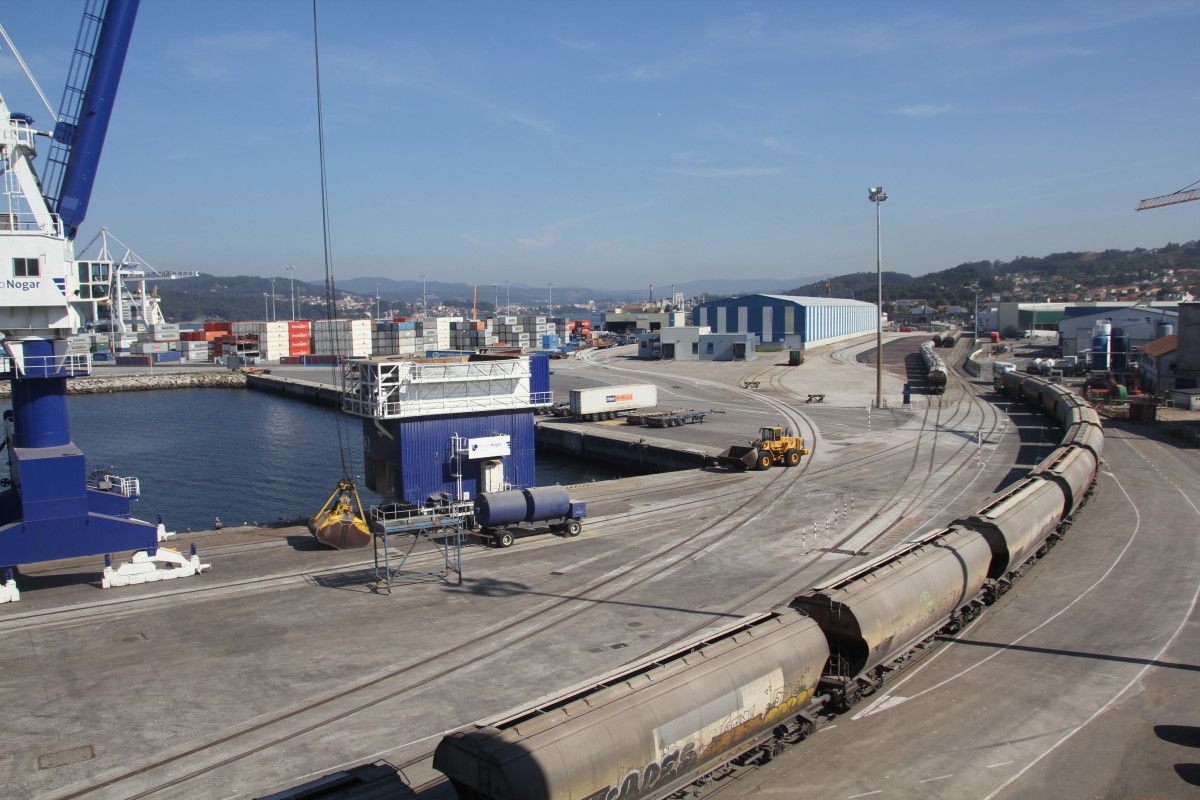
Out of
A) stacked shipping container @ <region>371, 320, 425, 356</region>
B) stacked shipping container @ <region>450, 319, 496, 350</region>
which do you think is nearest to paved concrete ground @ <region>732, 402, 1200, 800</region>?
stacked shipping container @ <region>450, 319, 496, 350</region>

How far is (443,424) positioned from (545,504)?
22.8ft

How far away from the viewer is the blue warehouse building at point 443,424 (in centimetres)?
3691

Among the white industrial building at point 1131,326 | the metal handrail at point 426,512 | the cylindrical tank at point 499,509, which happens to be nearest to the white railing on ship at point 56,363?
the metal handrail at point 426,512

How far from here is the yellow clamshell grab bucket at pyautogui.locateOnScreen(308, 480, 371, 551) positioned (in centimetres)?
3359

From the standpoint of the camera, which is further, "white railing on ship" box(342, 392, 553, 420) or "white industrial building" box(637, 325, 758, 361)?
"white industrial building" box(637, 325, 758, 361)

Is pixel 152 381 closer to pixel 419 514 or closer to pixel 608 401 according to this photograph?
pixel 608 401

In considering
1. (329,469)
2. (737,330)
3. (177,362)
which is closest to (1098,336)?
(737,330)

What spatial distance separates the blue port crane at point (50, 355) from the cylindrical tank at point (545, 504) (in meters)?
12.3

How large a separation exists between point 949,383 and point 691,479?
6030cm

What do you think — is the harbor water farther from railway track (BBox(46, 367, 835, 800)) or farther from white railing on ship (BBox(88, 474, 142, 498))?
railway track (BBox(46, 367, 835, 800))

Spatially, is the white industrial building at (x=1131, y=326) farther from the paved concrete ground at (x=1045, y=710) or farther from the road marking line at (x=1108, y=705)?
the road marking line at (x=1108, y=705)

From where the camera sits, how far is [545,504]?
34281 millimetres

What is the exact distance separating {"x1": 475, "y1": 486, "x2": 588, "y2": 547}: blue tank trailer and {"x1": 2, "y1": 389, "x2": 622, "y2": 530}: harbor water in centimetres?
1000

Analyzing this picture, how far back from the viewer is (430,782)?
15.5 meters
